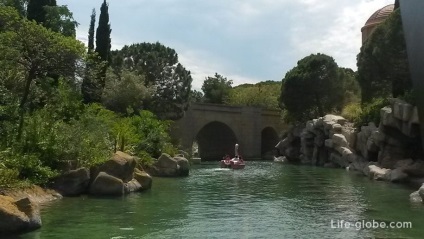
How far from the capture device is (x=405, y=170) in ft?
82.6

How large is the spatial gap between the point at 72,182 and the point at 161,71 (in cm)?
2847

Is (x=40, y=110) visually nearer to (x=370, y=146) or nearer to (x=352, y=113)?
(x=370, y=146)

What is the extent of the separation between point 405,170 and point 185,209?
14.5 m

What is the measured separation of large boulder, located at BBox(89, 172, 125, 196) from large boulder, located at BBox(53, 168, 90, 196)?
372mm

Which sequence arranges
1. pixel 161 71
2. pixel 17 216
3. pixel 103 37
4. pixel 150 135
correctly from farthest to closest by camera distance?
pixel 161 71, pixel 103 37, pixel 150 135, pixel 17 216

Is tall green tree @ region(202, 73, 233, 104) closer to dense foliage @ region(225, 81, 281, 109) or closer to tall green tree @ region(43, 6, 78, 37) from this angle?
dense foliage @ region(225, 81, 281, 109)

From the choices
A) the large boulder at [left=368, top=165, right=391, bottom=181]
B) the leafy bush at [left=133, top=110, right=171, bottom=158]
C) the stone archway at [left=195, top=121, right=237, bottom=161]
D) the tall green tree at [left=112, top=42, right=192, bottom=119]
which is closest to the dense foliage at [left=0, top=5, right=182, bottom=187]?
the leafy bush at [left=133, top=110, right=171, bottom=158]

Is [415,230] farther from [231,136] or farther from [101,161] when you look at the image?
[231,136]

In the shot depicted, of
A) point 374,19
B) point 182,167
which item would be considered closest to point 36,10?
point 182,167

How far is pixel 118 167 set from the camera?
733 inches

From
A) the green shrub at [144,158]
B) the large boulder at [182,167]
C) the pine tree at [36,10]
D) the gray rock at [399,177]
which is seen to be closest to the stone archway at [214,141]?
the large boulder at [182,167]

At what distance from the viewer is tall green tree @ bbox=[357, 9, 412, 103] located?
30.5m

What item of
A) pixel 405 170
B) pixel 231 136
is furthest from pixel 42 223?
pixel 231 136

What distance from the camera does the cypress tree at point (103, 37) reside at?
3328 cm
